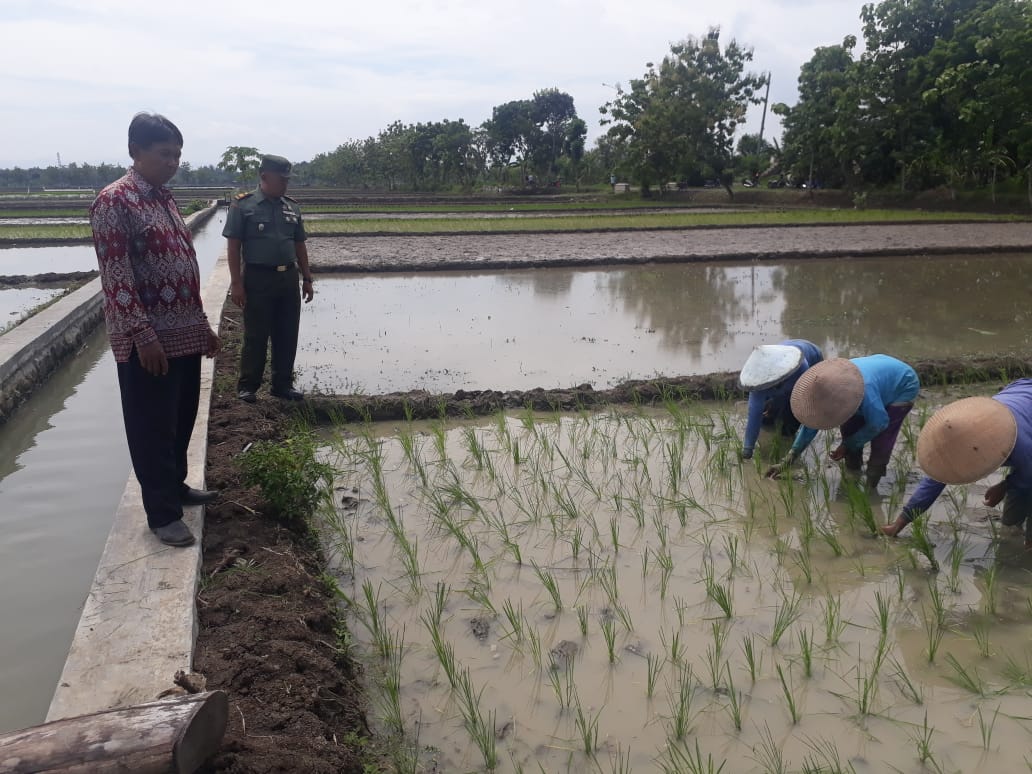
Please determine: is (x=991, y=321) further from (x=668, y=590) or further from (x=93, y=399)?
(x=93, y=399)

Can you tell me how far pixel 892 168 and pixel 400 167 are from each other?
118ft

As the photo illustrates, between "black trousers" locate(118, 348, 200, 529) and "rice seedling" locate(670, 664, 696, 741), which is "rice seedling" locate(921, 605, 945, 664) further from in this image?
"black trousers" locate(118, 348, 200, 529)

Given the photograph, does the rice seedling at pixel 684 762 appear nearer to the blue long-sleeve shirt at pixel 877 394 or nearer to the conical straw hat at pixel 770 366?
the blue long-sleeve shirt at pixel 877 394

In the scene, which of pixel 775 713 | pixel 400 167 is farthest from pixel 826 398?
pixel 400 167

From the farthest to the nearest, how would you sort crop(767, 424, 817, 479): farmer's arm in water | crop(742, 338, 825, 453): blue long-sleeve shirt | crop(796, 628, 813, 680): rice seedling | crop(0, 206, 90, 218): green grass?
crop(0, 206, 90, 218): green grass, crop(742, 338, 825, 453): blue long-sleeve shirt, crop(767, 424, 817, 479): farmer's arm in water, crop(796, 628, 813, 680): rice seedling

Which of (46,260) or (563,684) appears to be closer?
(563,684)

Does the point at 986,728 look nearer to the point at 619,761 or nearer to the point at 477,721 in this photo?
the point at 619,761

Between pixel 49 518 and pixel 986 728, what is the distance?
3.87 meters

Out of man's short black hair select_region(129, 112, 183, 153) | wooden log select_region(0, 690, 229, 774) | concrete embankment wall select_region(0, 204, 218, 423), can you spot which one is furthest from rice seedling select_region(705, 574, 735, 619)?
concrete embankment wall select_region(0, 204, 218, 423)

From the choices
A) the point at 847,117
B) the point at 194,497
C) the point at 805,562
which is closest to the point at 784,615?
the point at 805,562

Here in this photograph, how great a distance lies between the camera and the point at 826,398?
11.1 ft

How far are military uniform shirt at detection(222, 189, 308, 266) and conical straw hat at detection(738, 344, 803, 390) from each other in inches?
114

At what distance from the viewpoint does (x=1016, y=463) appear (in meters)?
2.93

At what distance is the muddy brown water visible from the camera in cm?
239
